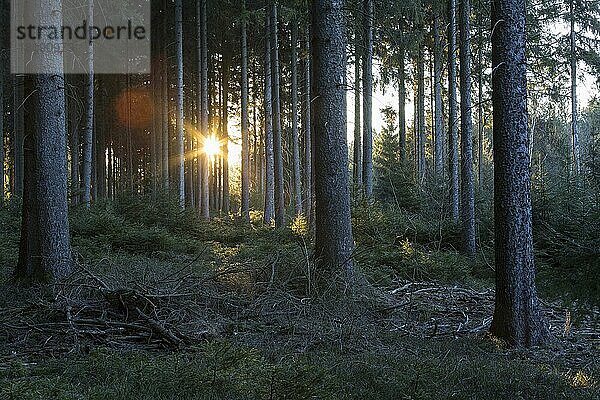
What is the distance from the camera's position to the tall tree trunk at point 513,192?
6770 mm

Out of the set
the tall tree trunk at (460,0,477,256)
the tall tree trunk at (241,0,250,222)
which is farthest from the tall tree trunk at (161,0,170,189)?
the tall tree trunk at (460,0,477,256)

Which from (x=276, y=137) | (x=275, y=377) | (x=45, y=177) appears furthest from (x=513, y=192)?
(x=276, y=137)

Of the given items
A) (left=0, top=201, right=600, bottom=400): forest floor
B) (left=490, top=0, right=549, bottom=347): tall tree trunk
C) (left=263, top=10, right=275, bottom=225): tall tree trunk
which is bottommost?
(left=0, top=201, right=600, bottom=400): forest floor

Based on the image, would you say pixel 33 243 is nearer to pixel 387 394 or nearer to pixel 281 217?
pixel 387 394

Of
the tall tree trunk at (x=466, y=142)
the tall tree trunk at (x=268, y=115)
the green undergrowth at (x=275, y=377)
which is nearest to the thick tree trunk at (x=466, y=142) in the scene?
the tall tree trunk at (x=466, y=142)

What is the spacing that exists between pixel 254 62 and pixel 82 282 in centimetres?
2246

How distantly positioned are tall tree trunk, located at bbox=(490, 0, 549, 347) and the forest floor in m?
0.37

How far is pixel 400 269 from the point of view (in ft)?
41.4

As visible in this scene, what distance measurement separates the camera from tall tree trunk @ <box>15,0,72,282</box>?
8523 mm

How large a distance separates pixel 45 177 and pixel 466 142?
1024 centimetres

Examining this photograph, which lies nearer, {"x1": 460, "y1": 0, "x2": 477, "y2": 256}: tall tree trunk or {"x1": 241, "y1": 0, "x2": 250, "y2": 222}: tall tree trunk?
{"x1": 460, "y1": 0, "x2": 477, "y2": 256}: tall tree trunk

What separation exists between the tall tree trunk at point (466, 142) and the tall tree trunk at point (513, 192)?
A: 25.6 feet

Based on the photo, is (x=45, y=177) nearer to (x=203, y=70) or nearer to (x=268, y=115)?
(x=268, y=115)

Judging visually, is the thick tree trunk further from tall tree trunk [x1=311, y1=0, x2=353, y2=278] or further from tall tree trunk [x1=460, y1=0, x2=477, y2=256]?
tall tree trunk [x1=311, y1=0, x2=353, y2=278]
